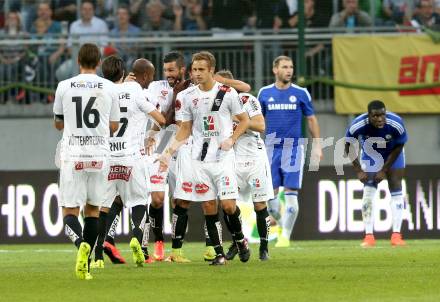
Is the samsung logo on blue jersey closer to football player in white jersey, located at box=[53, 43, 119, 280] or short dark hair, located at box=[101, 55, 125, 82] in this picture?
short dark hair, located at box=[101, 55, 125, 82]

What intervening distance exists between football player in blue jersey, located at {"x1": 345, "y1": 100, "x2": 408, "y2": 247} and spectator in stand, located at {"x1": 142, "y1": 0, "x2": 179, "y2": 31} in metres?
5.64

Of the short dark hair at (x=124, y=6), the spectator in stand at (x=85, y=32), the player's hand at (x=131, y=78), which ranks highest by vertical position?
the player's hand at (x=131, y=78)

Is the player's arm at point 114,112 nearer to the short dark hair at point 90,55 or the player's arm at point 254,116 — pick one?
the short dark hair at point 90,55

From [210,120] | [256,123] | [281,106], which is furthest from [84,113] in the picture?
[281,106]

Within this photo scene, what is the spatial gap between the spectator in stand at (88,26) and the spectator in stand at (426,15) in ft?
17.9

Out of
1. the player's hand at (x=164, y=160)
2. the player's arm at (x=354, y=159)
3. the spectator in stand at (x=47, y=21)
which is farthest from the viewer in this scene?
the spectator in stand at (x=47, y=21)

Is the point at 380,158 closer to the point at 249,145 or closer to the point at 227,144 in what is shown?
the point at 249,145

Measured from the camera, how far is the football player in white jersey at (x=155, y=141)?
49.9 ft

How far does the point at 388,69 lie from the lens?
22.6m

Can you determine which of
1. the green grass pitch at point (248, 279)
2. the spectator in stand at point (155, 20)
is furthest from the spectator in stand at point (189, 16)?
the green grass pitch at point (248, 279)

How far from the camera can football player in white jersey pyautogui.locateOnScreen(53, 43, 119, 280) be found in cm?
1231

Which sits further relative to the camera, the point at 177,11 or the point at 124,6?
the point at 124,6

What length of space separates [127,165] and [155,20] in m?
9.71

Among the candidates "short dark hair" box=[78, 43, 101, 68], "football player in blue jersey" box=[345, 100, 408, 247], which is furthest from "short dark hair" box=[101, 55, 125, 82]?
"football player in blue jersey" box=[345, 100, 408, 247]
